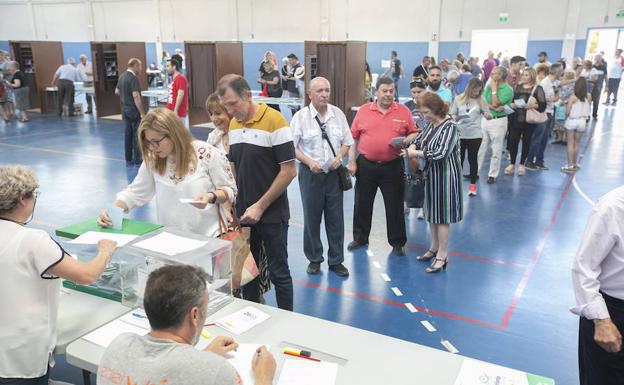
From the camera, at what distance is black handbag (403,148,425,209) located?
16.3ft

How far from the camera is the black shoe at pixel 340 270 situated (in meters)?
4.63

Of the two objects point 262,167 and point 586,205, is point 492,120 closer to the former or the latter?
point 586,205

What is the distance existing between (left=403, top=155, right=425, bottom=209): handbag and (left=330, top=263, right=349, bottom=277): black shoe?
3.30 ft

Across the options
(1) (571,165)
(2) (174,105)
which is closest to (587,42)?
(1) (571,165)

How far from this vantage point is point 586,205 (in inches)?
259

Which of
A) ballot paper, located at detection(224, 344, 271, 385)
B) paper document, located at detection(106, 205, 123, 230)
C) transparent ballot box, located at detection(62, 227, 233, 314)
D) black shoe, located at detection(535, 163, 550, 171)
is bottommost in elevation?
black shoe, located at detection(535, 163, 550, 171)

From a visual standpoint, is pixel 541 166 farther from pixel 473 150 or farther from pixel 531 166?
pixel 473 150

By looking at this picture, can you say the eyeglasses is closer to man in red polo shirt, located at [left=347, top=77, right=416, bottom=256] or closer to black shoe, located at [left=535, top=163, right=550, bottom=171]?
man in red polo shirt, located at [left=347, top=77, right=416, bottom=256]

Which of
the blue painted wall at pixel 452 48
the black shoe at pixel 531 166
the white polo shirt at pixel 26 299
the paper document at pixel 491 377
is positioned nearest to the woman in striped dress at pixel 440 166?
the paper document at pixel 491 377

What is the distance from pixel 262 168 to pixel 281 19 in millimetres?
18908

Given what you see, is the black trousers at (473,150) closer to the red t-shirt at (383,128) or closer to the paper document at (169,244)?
the red t-shirt at (383,128)

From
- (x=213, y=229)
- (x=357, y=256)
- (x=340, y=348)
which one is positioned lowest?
(x=357, y=256)

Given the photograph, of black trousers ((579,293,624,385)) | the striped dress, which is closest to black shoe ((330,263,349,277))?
the striped dress

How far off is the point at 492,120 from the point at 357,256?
3431mm
